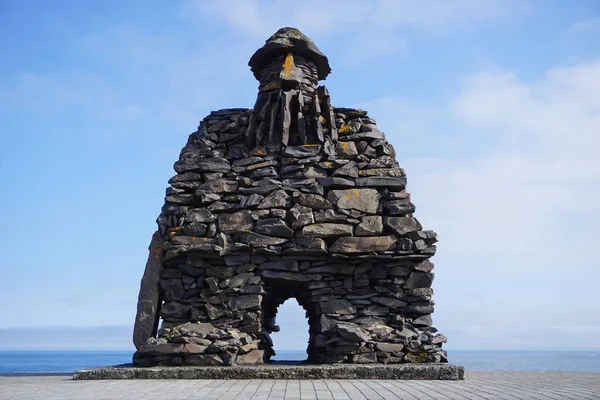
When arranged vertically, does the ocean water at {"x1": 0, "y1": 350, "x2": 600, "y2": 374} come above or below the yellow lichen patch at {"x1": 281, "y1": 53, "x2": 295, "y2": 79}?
below

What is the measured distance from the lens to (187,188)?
11.9 metres

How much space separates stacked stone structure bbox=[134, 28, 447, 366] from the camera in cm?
1053

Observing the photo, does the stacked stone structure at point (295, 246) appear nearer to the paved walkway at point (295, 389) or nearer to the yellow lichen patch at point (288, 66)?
the yellow lichen patch at point (288, 66)

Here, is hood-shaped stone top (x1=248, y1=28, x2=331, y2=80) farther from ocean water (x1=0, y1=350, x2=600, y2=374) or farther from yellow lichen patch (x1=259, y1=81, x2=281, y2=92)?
ocean water (x1=0, y1=350, x2=600, y2=374)

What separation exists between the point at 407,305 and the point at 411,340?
856 mm

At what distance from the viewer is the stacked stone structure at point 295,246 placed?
34.6 ft

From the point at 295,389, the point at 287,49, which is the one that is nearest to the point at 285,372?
the point at 295,389

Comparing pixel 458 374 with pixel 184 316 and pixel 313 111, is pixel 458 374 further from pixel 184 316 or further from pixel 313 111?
pixel 313 111

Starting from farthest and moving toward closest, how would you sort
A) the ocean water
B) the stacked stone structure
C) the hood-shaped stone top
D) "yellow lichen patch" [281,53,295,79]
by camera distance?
the ocean water < the hood-shaped stone top < "yellow lichen patch" [281,53,295,79] < the stacked stone structure

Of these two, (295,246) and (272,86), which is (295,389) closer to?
(295,246)

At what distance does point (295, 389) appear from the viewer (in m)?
7.41

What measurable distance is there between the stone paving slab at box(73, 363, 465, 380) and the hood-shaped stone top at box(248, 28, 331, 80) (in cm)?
700

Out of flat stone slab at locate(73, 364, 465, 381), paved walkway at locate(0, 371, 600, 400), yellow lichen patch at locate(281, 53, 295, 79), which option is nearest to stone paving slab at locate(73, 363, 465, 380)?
flat stone slab at locate(73, 364, 465, 381)

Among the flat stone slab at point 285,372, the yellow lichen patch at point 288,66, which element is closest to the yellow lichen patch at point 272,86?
the yellow lichen patch at point 288,66
